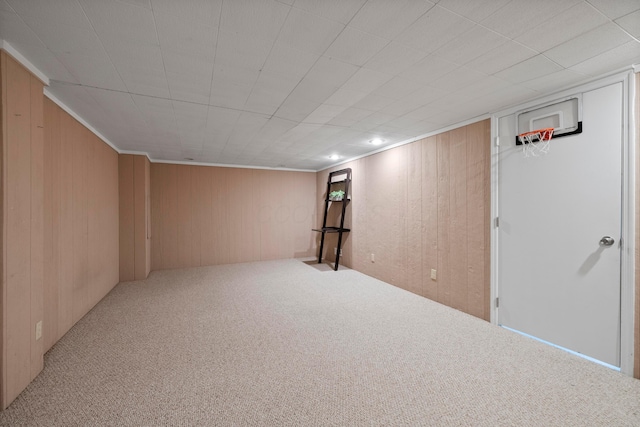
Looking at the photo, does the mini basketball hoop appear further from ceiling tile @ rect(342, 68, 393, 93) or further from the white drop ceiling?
ceiling tile @ rect(342, 68, 393, 93)

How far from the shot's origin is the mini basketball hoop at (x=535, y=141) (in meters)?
2.20

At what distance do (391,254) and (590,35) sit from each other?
300 cm

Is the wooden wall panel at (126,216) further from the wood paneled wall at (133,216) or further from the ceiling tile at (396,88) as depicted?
the ceiling tile at (396,88)

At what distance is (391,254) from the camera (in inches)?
154

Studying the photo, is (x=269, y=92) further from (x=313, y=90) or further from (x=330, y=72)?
(x=330, y=72)

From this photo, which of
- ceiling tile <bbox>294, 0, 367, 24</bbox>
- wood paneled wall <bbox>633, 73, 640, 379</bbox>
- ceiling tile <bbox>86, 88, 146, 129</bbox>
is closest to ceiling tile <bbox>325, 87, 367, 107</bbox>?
ceiling tile <bbox>294, 0, 367, 24</bbox>

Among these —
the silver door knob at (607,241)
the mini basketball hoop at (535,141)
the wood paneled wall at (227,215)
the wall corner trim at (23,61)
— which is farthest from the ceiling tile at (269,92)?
the wood paneled wall at (227,215)

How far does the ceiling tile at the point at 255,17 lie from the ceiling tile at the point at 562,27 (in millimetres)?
1358

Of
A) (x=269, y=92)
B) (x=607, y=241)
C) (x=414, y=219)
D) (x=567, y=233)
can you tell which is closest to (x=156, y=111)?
(x=269, y=92)

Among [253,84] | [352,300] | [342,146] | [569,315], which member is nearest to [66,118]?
[253,84]

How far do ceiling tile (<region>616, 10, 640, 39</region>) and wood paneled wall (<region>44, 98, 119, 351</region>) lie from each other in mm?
3926

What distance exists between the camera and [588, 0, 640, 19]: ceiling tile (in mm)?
1208

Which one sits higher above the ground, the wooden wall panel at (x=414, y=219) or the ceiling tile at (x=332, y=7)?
the ceiling tile at (x=332, y=7)

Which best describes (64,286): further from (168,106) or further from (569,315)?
(569,315)
